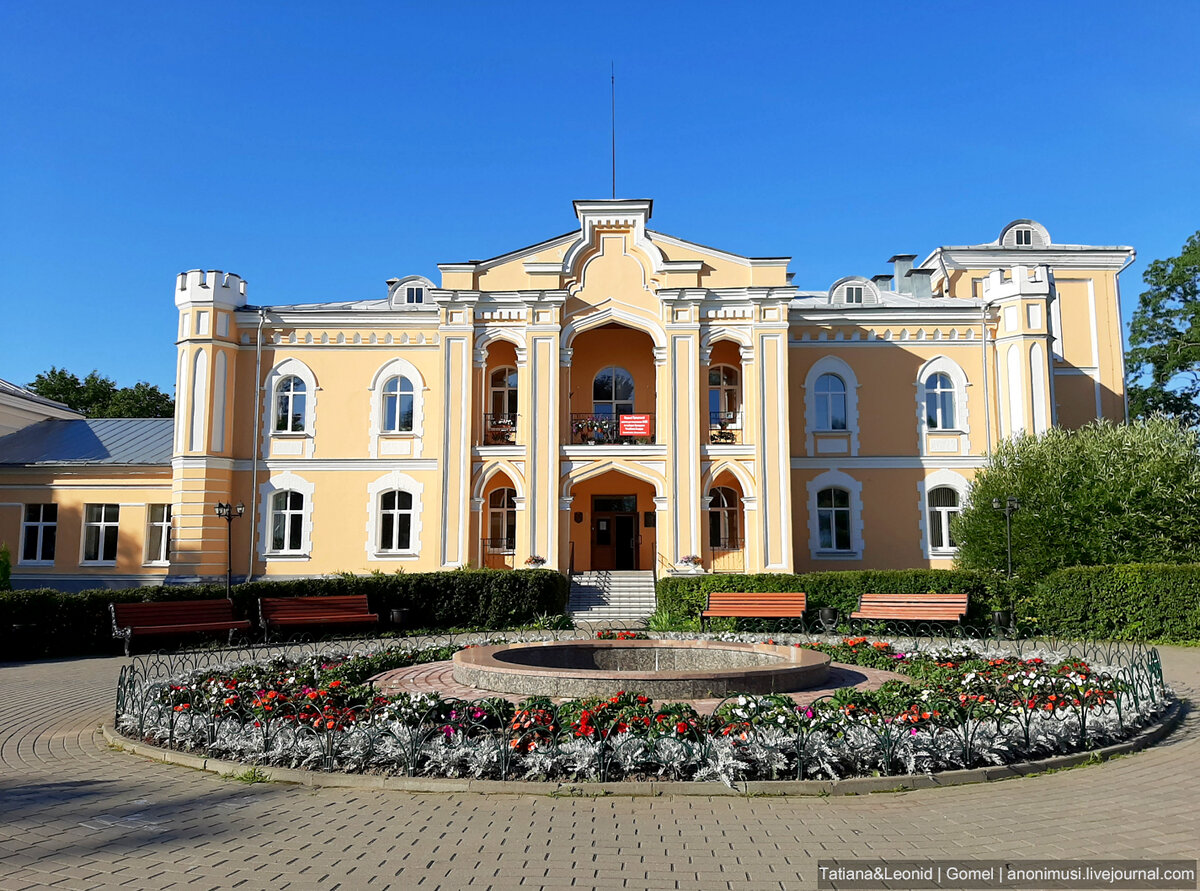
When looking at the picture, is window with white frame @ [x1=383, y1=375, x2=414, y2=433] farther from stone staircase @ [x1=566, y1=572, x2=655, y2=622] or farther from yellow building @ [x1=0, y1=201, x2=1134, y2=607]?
stone staircase @ [x1=566, y1=572, x2=655, y2=622]

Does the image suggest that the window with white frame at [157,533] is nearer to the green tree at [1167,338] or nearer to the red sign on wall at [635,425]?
the red sign on wall at [635,425]

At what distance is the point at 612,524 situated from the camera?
91.5ft

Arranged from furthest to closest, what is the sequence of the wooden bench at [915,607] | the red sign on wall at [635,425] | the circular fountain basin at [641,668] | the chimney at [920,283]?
1. the chimney at [920,283]
2. the red sign on wall at [635,425]
3. the wooden bench at [915,607]
4. the circular fountain basin at [641,668]

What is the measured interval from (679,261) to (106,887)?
72.7ft

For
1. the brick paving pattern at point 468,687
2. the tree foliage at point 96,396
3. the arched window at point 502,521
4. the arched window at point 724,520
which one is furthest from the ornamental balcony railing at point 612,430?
the tree foliage at point 96,396

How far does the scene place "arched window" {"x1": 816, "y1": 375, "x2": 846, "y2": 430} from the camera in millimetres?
26359

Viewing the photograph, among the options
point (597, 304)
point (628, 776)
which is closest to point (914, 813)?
A: point (628, 776)

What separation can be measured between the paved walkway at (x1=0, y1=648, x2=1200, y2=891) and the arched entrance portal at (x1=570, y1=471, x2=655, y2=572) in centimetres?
1971

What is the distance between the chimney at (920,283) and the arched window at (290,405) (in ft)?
72.8

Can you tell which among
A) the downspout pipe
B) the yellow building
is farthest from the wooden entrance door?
the downspout pipe

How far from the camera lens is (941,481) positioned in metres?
25.8

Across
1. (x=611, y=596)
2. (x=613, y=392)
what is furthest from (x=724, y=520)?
(x=613, y=392)

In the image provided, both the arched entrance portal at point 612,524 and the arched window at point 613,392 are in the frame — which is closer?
the arched entrance portal at point 612,524

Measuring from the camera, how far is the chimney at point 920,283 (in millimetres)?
32062
